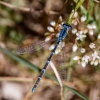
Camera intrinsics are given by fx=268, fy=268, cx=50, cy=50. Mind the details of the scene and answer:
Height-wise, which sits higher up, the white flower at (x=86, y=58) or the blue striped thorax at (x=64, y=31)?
the blue striped thorax at (x=64, y=31)

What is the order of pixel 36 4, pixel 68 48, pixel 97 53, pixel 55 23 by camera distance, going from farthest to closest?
pixel 36 4
pixel 68 48
pixel 55 23
pixel 97 53

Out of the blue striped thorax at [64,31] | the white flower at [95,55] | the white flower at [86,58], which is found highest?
the blue striped thorax at [64,31]

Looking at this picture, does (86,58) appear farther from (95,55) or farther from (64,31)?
(64,31)

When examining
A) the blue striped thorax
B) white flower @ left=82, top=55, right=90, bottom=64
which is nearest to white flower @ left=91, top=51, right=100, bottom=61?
white flower @ left=82, top=55, right=90, bottom=64

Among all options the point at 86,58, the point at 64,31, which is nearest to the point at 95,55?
the point at 86,58

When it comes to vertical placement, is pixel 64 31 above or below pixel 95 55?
above

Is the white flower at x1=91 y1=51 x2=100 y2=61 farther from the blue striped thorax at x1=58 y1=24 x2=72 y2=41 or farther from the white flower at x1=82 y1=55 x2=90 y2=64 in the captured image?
the blue striped thorax at x1=58 y1=24 x2=72 y2=41

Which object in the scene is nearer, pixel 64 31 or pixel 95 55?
pixel 95 55

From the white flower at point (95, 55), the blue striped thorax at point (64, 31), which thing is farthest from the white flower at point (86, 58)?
the blue striped thorax at point (64, 31)

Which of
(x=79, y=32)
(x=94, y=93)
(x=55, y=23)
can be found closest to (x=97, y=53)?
(x=79, y=32)

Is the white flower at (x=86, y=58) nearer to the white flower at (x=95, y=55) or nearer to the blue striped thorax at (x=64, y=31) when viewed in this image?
the white flower at (x=95, y=55)

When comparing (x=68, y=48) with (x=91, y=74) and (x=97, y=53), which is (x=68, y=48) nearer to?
(x=97, y=53)
